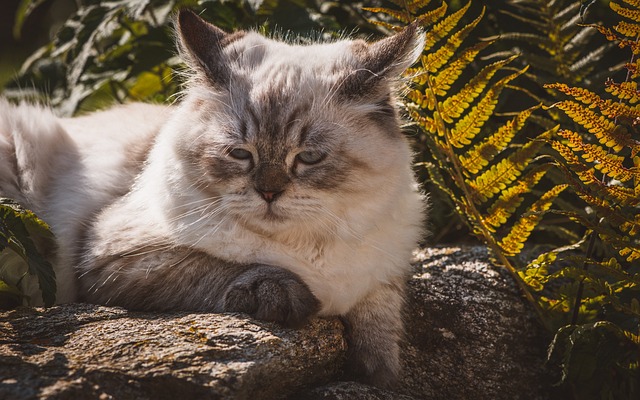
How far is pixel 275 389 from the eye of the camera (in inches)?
80.5

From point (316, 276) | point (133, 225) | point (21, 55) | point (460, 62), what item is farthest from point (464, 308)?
point (21, 55)

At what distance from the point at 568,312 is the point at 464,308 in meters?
0.42

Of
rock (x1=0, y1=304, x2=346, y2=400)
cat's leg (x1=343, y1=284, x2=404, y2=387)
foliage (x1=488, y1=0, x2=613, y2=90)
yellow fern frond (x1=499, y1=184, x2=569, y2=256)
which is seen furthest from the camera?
foliage (x1=488, y1=0, x2=613, y2=90)

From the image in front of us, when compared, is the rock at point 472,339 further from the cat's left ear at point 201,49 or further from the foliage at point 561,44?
the cat's left ear at point 201,49

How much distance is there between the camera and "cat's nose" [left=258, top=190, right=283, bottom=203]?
2.27 metres

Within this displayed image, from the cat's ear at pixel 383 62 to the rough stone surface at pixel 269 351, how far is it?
0.88 m

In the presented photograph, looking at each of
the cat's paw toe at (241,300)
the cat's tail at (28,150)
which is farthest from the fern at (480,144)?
the cat's tail at (28,150)

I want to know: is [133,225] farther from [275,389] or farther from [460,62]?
[460,62]

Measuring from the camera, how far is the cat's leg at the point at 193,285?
2.25 metres

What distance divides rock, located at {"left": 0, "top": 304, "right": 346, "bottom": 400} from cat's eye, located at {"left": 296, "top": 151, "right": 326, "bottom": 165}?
22.3 inches

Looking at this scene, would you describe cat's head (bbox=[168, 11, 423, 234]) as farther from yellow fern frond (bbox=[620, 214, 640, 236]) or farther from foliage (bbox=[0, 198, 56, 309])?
yellow fern frond (bbox=[620, 214, 640, 236])

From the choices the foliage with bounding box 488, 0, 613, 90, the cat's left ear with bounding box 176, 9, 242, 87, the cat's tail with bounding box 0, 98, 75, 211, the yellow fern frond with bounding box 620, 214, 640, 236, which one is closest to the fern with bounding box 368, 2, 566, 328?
the yellow fern frond with bounding box 620, 214, 640, 236

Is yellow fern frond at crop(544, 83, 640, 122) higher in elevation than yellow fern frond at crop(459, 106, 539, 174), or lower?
higher

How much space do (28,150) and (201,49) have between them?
3.53 feet
